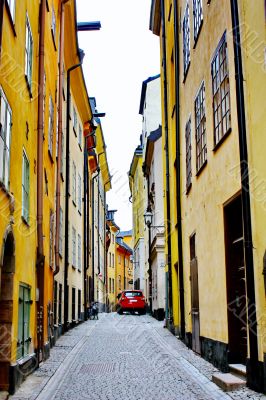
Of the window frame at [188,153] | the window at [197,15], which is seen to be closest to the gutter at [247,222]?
the window at [197,15]

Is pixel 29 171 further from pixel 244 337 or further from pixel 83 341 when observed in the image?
pixel 83 341

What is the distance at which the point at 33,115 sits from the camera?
11.6 metres

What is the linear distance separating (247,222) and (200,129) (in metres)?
5.15

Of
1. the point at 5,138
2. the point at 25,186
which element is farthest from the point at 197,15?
the point at 5,138

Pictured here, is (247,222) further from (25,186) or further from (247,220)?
(25,186)

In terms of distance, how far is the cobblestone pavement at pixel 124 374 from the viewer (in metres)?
8.51

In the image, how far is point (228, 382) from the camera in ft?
28.0

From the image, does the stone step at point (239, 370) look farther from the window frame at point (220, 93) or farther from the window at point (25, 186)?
the window at point (25, 186)

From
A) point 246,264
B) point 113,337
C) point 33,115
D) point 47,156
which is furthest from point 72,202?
point 246,264

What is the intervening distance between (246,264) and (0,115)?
4013 millimetres

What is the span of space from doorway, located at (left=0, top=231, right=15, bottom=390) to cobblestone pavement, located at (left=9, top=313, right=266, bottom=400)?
16.5 inches

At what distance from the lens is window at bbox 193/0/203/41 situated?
43.4 feet

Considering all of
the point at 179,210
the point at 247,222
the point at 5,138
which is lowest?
the point at 247,222

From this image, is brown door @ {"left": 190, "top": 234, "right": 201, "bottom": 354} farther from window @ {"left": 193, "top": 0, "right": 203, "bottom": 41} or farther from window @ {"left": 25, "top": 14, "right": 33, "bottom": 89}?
window @ {"left": 25, "top": 14, "right": 33, "bottom": 89}
